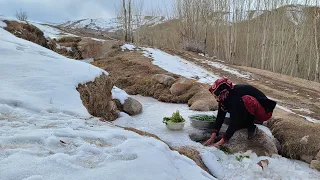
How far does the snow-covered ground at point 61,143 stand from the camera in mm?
1591

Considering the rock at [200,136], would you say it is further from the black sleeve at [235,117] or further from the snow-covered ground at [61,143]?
the snow-covered ground at [61,143]

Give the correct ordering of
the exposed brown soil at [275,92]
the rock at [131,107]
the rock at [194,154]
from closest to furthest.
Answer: the rock at [194,154]
the exposed brown soil at [275,92]
the rock at [131,107]

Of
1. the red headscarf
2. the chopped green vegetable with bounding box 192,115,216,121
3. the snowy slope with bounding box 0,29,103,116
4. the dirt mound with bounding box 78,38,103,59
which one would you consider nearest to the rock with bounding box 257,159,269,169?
the red headscarf

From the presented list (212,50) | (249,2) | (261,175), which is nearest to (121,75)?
(261,175)

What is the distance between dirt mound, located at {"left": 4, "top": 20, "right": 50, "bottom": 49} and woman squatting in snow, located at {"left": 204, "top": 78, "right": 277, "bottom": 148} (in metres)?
6.20

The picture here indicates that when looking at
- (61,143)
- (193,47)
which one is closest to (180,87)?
(61,143)

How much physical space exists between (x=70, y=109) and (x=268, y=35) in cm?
1452

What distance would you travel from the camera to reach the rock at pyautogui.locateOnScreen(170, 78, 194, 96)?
273 inches

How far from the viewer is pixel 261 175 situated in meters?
3.17

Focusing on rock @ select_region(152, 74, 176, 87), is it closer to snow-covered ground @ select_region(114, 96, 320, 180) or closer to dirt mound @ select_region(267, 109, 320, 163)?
snow-covered ground @ select_region(114, 96, 320, 180)

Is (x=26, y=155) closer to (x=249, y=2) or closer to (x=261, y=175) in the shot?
(x=261, y=175)

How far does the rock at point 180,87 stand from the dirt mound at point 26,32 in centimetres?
409

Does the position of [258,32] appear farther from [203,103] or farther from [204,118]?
[204,118]

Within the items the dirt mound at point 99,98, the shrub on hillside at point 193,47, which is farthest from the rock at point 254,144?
the shrub on hillside at point 193,47
